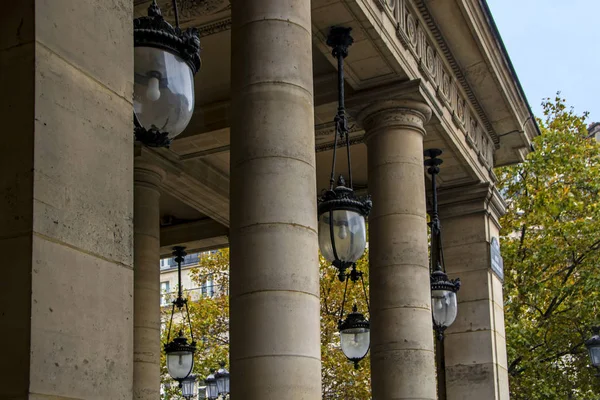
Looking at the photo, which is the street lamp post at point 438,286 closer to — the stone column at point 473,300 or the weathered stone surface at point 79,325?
the stone column at point 473,300

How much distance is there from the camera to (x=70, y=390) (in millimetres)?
4461

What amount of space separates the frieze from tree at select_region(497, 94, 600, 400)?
1270cm

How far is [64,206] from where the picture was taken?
4660 mm

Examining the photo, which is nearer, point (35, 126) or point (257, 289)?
point (35, 126)

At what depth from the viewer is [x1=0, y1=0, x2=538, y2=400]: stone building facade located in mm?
4566

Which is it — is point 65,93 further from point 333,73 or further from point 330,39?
point 333,73

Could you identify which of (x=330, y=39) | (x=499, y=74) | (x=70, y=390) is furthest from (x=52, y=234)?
(x=499, y=74)

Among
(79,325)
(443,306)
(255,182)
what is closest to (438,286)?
(443,306)

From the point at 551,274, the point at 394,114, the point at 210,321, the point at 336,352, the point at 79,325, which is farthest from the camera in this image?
the point at 210,321

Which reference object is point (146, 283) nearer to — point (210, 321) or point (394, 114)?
point (394, 114)

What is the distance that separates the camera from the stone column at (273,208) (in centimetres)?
889

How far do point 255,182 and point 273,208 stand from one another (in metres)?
0.32

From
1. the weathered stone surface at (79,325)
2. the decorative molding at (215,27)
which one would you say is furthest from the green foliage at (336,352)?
the weathered stone surface at (79,325)

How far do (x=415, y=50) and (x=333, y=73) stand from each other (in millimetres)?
1471
